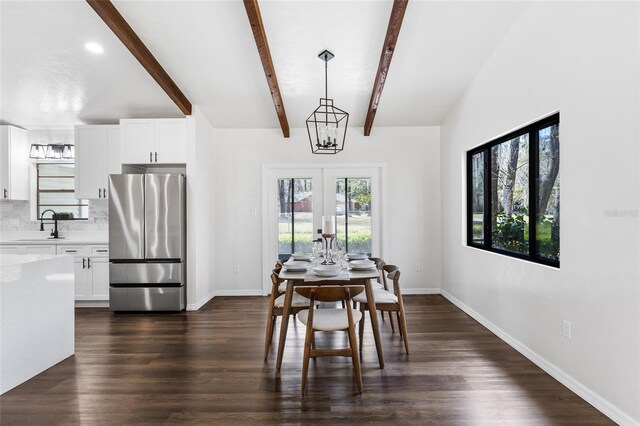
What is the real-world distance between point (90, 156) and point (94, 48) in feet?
5.64

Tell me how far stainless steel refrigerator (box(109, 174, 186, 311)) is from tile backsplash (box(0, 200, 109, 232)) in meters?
0.99

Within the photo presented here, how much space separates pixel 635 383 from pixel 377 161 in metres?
3.79

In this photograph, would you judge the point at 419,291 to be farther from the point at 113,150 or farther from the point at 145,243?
the point at 113,150

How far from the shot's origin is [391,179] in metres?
5.10

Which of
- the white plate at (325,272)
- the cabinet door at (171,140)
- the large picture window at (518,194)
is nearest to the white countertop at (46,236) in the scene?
the cabinet door at (171,140)

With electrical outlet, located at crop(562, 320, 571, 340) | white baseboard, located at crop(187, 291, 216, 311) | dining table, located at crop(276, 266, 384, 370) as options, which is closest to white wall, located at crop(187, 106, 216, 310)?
white baseboard, located at crop(187, 291, 216, 311)

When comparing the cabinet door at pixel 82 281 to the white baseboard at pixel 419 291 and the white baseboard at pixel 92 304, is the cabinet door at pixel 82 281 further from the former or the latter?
the white baseboard at pixel 419 291

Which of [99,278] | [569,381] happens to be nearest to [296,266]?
[569,381]

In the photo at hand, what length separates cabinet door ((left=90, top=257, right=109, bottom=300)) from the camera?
4.43 meters

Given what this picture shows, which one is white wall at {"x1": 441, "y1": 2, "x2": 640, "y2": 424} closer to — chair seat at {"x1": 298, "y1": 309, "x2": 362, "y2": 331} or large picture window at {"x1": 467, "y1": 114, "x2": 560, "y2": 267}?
large picture window at {"x1": 467, "y1": 114, "x2": 560, "y2": 267}

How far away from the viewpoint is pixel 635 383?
74.3 inches

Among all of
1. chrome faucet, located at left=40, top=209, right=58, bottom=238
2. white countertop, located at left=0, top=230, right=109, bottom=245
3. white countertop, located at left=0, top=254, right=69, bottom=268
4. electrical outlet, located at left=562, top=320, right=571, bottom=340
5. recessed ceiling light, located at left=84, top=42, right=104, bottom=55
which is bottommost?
electrical outlet, located at left=562, top=320, right=571, bottom=340

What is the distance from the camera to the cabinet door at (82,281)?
4.42 metres

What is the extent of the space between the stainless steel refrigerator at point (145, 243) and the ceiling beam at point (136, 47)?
1007 mm
